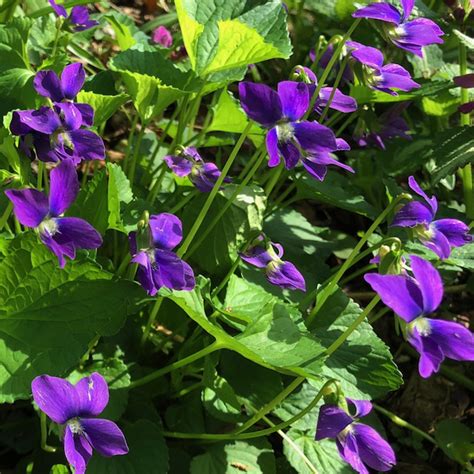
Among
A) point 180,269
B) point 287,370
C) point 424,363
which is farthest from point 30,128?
point 424,363

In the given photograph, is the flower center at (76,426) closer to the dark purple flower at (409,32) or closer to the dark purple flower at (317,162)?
the dark purple flower at (317,162)

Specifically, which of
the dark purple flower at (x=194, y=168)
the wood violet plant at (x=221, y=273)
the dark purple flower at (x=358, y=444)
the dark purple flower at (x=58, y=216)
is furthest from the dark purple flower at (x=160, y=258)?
the dark purple flower at (x=358, y=444)

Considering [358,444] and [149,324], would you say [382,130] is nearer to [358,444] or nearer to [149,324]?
[149,324]

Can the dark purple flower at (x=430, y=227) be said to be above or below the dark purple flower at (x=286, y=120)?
below

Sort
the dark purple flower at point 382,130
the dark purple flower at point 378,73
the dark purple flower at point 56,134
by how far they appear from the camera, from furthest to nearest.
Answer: the dark purple flower at point 382,130, the dark purple flower at point 378,73, the dark purple flower at point 56,134

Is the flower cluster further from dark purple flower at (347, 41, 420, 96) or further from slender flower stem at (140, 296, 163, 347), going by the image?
dark purple flower at (347, 41, 420, 96)

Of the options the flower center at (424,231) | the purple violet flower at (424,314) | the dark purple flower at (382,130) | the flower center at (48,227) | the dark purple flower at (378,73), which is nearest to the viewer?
the purple violet flower at (424,314)
